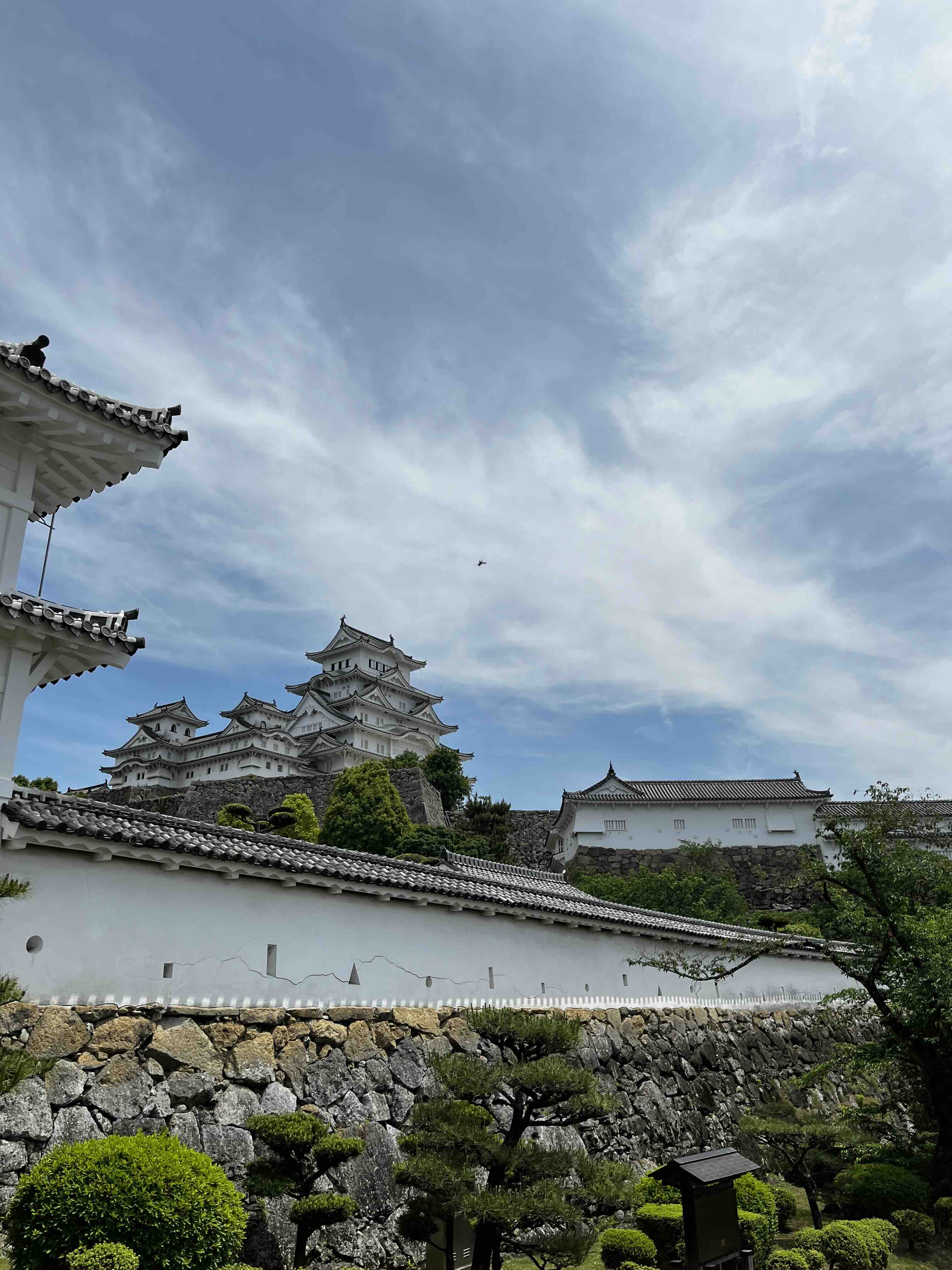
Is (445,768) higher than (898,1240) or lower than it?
higher

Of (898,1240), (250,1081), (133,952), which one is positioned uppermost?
(133,952)

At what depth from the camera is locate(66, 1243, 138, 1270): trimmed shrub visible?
17.2 feet

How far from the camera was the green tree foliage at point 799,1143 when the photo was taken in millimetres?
12297

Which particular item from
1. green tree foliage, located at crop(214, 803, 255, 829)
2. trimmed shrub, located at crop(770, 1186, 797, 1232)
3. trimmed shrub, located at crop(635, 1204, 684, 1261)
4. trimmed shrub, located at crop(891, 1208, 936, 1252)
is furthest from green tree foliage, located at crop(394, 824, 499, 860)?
trimmed shrub, located at crop(635, 1204, 684, 1261)

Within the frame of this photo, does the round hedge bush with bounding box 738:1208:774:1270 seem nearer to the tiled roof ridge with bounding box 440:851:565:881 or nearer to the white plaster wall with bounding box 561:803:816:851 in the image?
the tiled roof ridge with bounding box 440:851:565:881

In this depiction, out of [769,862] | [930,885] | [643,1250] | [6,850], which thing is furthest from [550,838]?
[6,850]

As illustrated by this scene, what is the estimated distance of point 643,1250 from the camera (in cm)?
955

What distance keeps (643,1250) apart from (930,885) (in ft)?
25.9

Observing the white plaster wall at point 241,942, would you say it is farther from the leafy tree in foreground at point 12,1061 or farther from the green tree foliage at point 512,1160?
the green tree foliage at point 512,1160

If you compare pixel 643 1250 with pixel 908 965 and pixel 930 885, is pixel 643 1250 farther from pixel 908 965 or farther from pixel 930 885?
pixel 930 885

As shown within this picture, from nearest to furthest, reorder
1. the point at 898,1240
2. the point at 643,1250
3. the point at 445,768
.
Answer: the point at 643,1250, the point at 898,1240, the point at 445,768

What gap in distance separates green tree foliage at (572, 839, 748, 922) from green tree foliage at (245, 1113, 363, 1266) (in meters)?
21.9

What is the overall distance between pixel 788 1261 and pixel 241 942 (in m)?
6.50

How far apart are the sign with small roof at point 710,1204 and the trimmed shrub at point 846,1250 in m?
2.06
